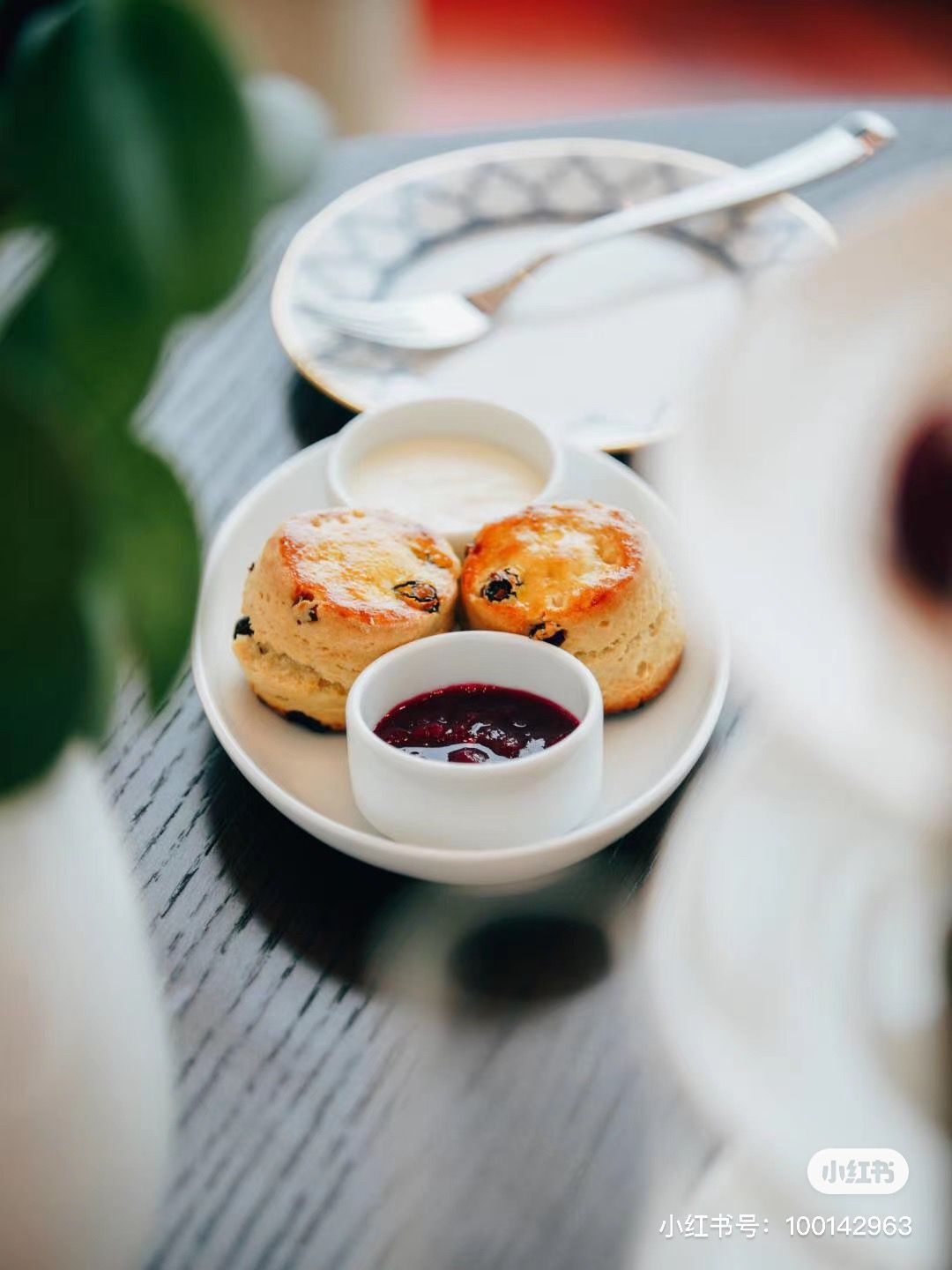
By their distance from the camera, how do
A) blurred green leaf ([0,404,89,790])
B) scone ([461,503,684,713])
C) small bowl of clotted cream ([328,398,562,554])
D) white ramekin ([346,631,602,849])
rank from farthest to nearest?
small bowl of clotted cream ([328,398,562,554]) → scone ([461,503,684,713]) → white ramekin ([346,631,602,849]) → blurred green leaf ([0,404,89,790])

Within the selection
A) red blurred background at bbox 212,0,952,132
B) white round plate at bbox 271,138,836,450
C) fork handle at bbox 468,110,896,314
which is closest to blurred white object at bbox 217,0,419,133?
white round plate at bbox 271,138,836,450

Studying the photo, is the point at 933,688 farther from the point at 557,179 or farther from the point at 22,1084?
the point at 557,179

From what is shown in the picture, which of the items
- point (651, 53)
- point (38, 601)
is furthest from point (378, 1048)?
point (651, 53)

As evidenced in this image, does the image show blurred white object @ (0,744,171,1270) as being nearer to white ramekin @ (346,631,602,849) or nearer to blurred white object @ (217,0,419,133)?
white ramekin @ (346,631,602,849)

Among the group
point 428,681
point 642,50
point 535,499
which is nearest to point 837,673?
point 428,681

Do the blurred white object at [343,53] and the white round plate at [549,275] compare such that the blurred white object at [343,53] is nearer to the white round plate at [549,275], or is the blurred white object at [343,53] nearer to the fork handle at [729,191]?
the white round plate at [549,275]

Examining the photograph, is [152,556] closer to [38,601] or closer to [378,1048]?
[38,601]
